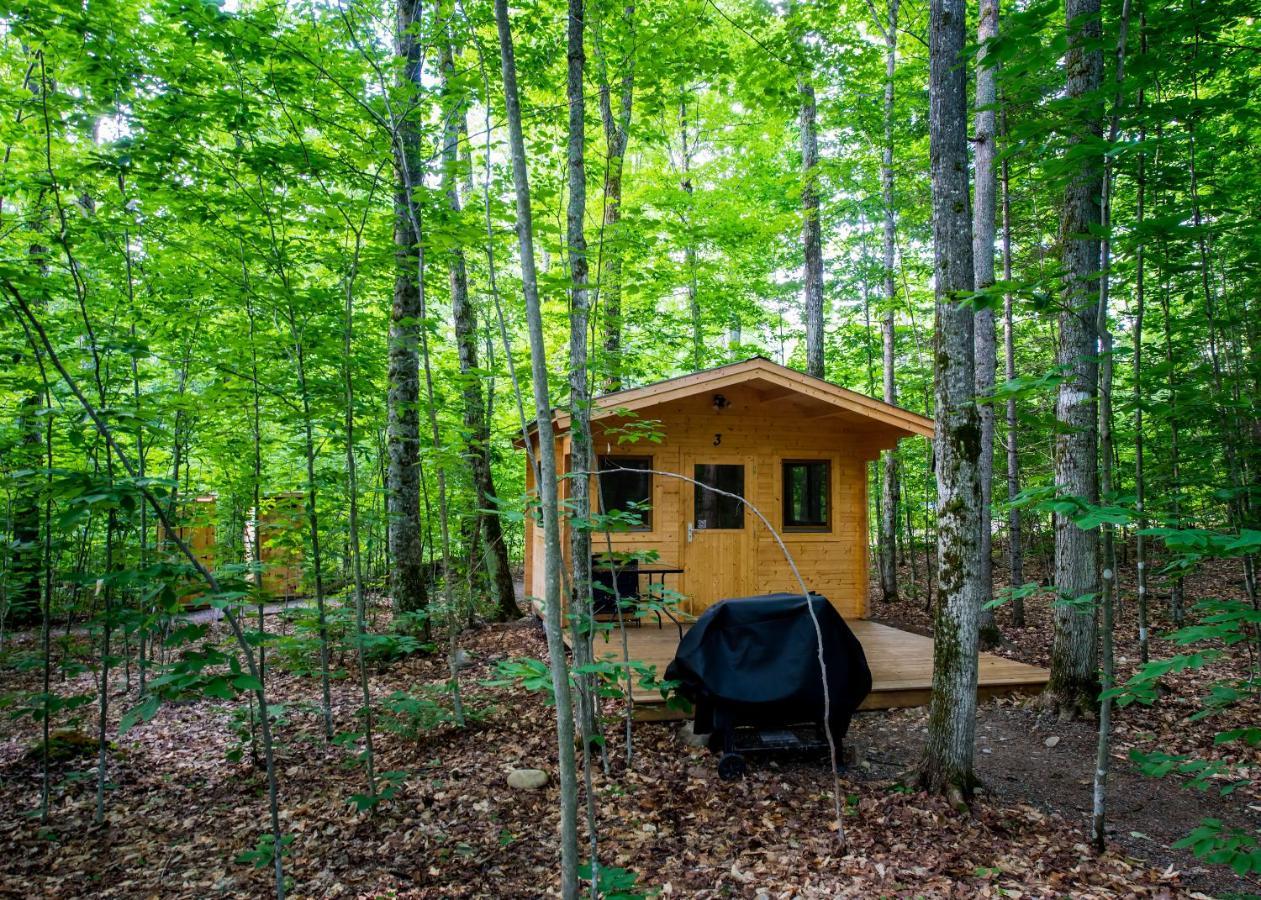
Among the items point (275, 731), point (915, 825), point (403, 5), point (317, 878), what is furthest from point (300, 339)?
point (403, 5)

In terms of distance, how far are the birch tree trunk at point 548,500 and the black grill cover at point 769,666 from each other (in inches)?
94.7

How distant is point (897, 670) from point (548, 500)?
5.07 meters

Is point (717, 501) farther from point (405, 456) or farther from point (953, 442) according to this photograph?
point (953, 442)

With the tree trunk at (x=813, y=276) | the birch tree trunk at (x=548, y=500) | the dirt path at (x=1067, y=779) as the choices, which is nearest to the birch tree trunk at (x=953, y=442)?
the dirt path at (x=1067, y=779)

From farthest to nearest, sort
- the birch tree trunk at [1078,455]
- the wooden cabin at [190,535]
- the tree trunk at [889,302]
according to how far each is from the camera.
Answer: the tree trunk at [889,302], the birch tree trunk at [1078,455], the wooden cabin at [190,535]

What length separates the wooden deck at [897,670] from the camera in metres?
5.12

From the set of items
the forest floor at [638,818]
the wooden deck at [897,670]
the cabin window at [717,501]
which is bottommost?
the forest floor at [638,818]

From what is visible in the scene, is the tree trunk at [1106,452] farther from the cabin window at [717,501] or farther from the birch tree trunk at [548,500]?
the cabin window at [717,501]

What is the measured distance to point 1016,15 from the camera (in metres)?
2.34

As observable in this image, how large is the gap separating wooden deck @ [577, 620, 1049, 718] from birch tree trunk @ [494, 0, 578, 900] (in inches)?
125

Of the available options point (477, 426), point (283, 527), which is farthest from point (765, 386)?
point (283, 527)

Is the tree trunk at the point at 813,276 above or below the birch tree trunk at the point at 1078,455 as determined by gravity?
above

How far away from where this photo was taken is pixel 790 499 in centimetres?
864

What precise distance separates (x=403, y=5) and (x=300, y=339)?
5.09 metres
